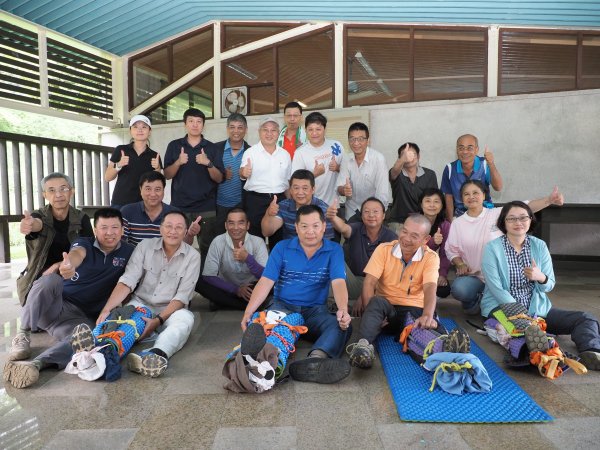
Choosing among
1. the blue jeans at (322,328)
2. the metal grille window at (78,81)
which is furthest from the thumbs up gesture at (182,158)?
the metal grille window at (78,81)

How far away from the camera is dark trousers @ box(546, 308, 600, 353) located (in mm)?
2682

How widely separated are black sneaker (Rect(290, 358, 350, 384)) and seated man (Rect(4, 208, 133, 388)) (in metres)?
1.31

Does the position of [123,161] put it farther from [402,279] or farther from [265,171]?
[402,279]

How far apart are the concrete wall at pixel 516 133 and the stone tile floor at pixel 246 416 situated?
15.3 ft

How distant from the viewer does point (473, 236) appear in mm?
3693

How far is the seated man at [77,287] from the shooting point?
287 centimetres

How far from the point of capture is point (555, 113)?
251 inches

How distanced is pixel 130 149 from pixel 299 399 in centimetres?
310

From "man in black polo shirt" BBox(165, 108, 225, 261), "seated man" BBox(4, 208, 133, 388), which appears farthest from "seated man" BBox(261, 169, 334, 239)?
"seated man" BBox(4, 208, 133, 388)

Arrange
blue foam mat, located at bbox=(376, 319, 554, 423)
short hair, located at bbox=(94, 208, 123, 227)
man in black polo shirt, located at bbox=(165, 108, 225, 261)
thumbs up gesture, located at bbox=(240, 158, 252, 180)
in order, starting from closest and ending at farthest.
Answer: blue foam mat, located at bbox=(376, 319, 554, 423) < short hair, located at bbox=(94, 208, 123, 227) < thumbs up gesture, located at bbox=(240, 158, 252, 180) < man in black polo shirt, located at bbox=(165, 108, 225, 261)

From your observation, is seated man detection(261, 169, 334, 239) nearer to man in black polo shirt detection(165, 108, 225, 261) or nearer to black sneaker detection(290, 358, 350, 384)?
man in black polo shirt detection(165, 108, 225, 261)

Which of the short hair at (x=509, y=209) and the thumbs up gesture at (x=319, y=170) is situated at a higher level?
the thumbs up gesture at (x=319, y=170)

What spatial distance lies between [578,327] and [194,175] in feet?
10.8

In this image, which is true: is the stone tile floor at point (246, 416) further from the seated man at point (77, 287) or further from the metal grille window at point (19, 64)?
the metal grille window at point (19, 64)
